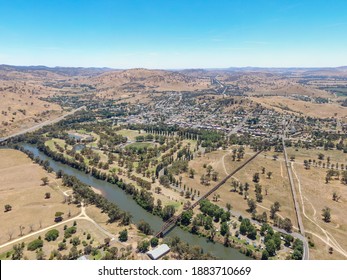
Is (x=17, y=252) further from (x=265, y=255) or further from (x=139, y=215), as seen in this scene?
(x=265, y=255)

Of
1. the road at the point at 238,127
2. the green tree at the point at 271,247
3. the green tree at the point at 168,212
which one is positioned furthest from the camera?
the road at the point at 238,127

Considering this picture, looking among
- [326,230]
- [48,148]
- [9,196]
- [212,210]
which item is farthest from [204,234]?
[48,148]

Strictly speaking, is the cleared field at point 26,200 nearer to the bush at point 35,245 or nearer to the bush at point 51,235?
the bush at point 51,235

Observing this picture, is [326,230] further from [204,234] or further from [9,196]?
[9,196]

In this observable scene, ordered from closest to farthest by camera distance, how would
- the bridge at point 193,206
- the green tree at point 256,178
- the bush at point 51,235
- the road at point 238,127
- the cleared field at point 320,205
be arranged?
the bush at point 51,235
the cleared field at point 320,205
the bridge at point 193,206
the green tree at point 256,178
the road at point 238,127

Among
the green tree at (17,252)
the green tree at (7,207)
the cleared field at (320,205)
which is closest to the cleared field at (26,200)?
the green tree at (7,207)
